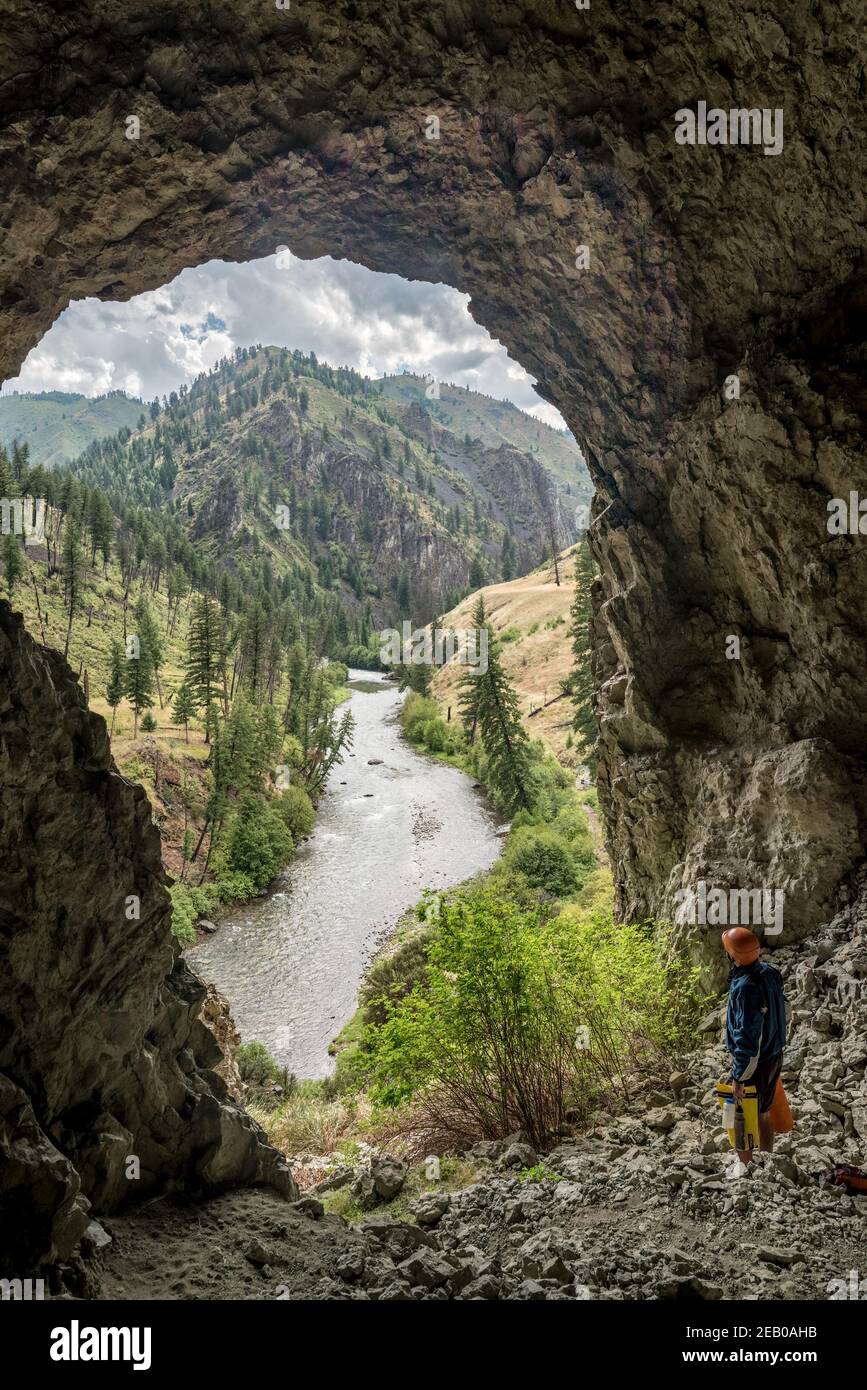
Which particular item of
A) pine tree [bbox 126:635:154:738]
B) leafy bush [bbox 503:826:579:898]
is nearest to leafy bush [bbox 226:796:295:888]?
pine tree [bbox 126:635:154:738]

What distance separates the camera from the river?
30.5m

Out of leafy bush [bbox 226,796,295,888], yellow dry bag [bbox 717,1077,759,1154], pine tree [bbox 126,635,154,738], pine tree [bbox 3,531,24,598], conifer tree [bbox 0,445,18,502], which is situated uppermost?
conifer tree [bbox 0,445,18,502]

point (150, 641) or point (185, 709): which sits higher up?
point (150, 641)

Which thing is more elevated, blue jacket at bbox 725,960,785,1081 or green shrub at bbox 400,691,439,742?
green shrub at bbox 400,691,439,742

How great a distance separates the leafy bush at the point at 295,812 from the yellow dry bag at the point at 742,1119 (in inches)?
1737

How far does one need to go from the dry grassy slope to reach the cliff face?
40.9 meters

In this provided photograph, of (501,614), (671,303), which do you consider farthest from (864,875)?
(501,614)

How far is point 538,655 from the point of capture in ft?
272

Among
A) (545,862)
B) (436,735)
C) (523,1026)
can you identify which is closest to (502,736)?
(545,862)

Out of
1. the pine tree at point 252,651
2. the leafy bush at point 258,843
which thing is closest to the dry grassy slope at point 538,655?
the pine tree at point 252,651

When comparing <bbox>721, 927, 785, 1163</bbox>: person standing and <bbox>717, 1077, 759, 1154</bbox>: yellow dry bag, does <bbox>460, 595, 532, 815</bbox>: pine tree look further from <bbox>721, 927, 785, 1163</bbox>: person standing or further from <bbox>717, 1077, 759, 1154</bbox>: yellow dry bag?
<bbox>721, 927, 785, 1163</bbox>: person standing

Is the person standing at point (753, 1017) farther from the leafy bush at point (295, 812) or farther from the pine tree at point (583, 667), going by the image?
the leafy bush at point (295, 812)

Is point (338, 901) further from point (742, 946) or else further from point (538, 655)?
point (538, 655)

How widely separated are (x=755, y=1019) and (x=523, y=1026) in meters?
5.38
